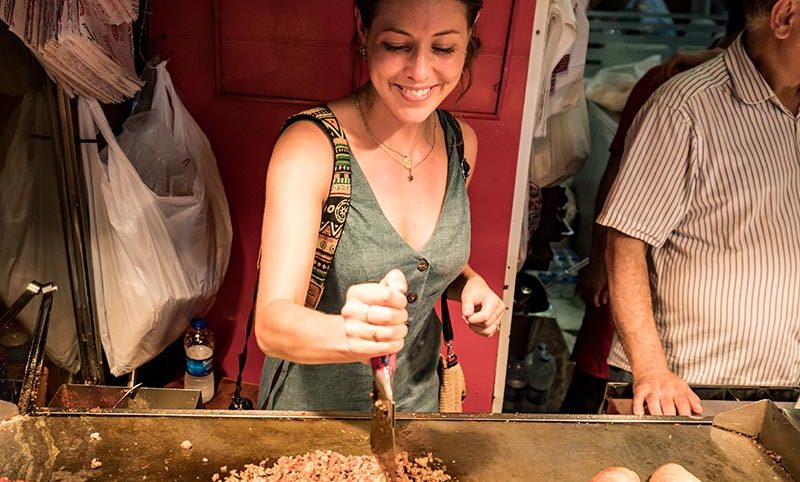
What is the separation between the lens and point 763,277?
2.14 meters

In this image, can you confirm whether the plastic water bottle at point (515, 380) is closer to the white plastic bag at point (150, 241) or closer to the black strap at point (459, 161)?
the white plastic bag at point (150, 241)

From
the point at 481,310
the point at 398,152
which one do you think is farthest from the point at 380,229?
the point at 481,310

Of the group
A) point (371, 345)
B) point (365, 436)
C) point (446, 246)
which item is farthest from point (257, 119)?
point (371, 345)

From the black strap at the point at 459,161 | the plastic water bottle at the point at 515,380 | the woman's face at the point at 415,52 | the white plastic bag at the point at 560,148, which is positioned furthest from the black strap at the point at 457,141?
the plastic water bottle at the point at 515,380

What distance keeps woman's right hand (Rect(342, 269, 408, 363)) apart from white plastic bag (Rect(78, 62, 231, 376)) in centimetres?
139

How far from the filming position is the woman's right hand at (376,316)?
4.17 feet

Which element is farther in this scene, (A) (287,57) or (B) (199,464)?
(A) (287,57)

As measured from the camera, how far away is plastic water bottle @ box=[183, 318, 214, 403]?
116 inches

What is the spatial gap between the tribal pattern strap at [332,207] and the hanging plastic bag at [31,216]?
3.36 feet

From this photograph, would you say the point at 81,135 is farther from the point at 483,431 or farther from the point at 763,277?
the point at 763,277

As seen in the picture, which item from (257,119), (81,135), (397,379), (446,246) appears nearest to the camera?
→ (446,246)

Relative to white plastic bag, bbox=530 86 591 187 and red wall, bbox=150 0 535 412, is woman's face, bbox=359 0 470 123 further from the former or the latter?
white plastic bag, bbox=530 86 591 187

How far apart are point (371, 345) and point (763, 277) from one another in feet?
4.60

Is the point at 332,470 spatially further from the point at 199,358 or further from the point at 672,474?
the point at 199,358
